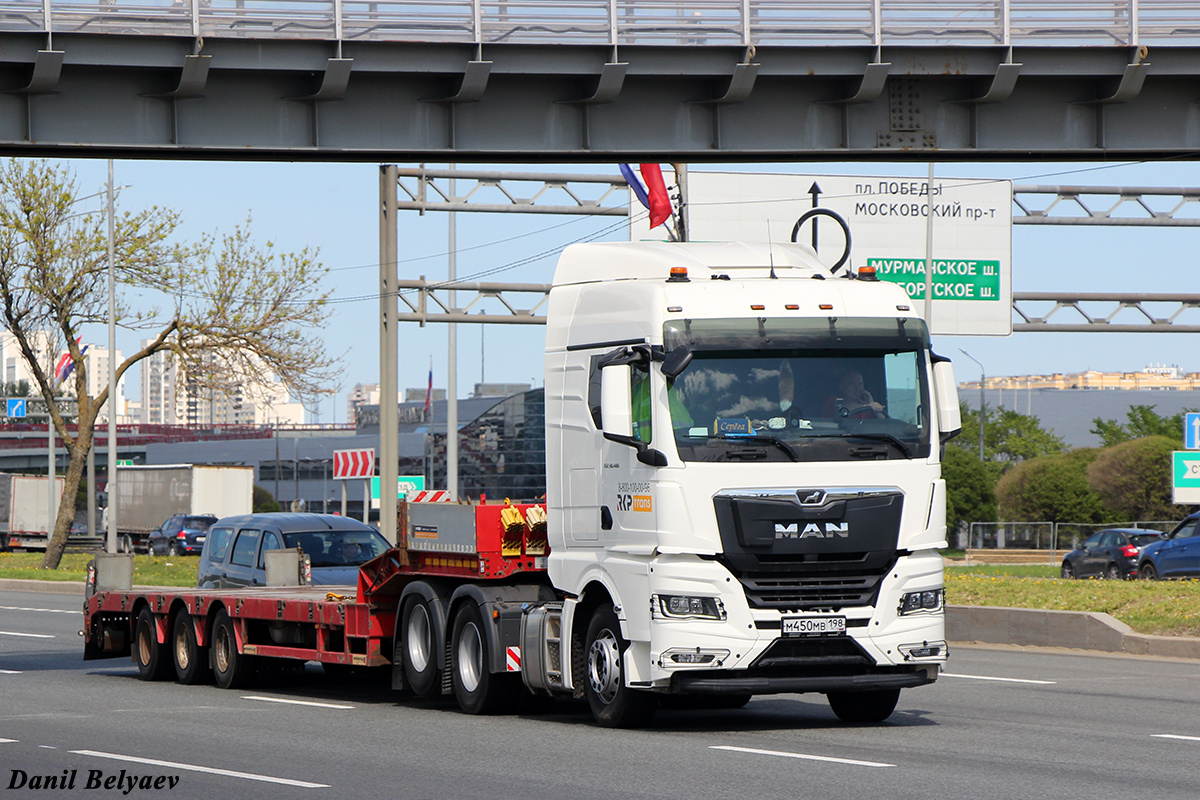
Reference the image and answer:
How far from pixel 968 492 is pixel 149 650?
200 ft

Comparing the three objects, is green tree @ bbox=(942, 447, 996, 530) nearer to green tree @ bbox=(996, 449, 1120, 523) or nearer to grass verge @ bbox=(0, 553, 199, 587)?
green tree @ bbox=(996, 449, 1120, 523)

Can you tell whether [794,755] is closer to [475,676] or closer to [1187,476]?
[475,676]

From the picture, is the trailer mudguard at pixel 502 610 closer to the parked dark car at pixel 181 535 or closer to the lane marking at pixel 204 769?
the lane marking at pixel 204 769

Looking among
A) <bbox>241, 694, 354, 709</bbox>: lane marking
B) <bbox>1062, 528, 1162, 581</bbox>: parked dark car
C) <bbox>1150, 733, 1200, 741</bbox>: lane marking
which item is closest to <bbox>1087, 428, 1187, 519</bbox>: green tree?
<bbox>1062, 528, 1162, 581</bbox>: parked dark car

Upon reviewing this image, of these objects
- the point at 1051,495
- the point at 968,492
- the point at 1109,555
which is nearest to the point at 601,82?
the point at 1109,555

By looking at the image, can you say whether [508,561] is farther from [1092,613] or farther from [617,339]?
[1092,613]

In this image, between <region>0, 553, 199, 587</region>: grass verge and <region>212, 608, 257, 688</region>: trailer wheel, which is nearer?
<region>212, 608, 257, 688</region>: trailer wheel

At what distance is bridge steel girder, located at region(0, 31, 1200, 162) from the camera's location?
1802 centimetres

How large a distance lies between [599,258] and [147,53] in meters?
7.04

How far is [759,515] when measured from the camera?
1164cm

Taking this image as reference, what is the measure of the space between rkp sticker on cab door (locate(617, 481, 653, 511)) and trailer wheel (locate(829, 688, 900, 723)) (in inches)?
89.6

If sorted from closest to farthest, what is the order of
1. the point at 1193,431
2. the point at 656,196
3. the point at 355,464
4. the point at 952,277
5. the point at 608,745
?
1. the point at 608,745
2. the point at 1193,431
3. the point at 656,196
4. the point at 355,464
5. the point at 952,277

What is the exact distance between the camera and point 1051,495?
6500 centimetres

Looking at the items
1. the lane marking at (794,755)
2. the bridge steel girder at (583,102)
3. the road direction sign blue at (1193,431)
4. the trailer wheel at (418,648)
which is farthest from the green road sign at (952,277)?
the lane marking at (794,755)
